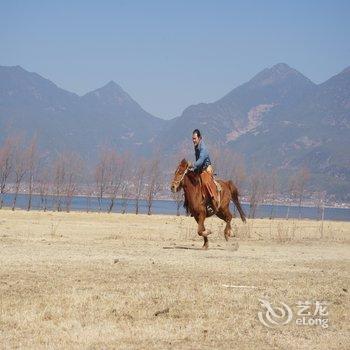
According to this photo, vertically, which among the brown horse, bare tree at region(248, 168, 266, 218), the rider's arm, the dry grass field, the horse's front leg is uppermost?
bare tree at region(248, 168, 266, 218)

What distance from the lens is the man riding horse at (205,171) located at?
63.7 ft

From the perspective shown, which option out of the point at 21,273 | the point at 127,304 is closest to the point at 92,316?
the point at 127,304

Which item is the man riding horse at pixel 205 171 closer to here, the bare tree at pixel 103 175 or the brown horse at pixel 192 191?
the brown horse at pixel 192 191

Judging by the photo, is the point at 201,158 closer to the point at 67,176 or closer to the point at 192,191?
the point at 192,191

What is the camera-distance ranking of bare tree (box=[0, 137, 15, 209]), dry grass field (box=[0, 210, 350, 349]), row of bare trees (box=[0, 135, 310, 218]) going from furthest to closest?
row of bare trees (box=[0, 135, 310, 218]), bare tree (box=[0, 137, 15, 209]), dry grass field (box=[0, 210, 350, 349])

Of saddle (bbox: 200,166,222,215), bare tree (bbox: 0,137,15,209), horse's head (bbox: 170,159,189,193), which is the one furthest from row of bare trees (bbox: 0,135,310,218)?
horse's head (bbox: 170,159,189,193)

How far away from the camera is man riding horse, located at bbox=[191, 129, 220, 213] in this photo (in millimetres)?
19406

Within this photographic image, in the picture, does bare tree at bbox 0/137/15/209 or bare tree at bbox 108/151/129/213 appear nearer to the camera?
bare tree at bbox 0/137/15/209

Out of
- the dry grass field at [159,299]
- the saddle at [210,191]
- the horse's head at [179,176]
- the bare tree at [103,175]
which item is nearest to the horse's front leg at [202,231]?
the saddle at [210,191]

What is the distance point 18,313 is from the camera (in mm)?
8812

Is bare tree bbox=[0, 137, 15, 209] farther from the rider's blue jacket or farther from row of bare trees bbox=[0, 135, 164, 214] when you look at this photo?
the rider's blue jacket

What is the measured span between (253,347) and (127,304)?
2536 millimetres

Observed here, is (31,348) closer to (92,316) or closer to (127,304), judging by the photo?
(92,316)

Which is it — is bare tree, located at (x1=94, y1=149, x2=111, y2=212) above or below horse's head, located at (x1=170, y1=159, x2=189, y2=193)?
above
